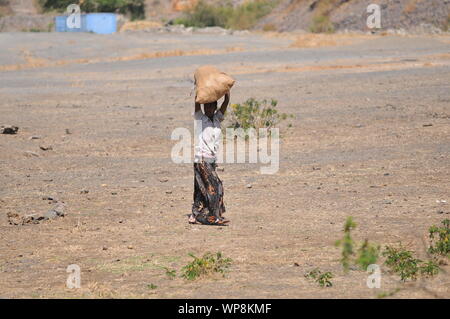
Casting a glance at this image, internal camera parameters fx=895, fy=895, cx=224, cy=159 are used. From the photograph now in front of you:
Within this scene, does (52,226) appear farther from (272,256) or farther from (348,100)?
(348,100)

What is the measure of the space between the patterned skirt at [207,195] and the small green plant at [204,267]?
171cm

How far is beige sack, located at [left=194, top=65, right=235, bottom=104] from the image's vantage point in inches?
357

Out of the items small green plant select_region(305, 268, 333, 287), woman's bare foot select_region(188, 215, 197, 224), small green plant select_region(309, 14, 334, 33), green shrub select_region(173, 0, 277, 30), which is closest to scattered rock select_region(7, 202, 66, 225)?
woman's bare foot select_region(188, 215, 197, 224)

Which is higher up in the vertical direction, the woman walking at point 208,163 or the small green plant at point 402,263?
the woman walking at point 208,163

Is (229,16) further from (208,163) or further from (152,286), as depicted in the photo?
(152,286)

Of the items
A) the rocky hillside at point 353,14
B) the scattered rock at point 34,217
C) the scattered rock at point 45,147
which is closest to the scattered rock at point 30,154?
the scattered rock at point 45,147

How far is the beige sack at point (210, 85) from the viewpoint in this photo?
29.7 ft

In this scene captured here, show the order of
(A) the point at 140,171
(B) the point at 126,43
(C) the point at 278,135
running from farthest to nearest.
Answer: (B) the point at 126,43 < (C) the point at 278,135 < (A) the point at 140,171

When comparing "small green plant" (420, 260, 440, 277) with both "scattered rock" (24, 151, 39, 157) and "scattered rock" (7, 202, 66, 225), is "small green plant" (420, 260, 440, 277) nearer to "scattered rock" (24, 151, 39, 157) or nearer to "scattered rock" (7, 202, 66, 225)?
"scattered rock" (7, 202, 66, 225)

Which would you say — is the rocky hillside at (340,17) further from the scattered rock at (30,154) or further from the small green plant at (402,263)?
the small green plant at (402,263)

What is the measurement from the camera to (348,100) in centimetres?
1912
